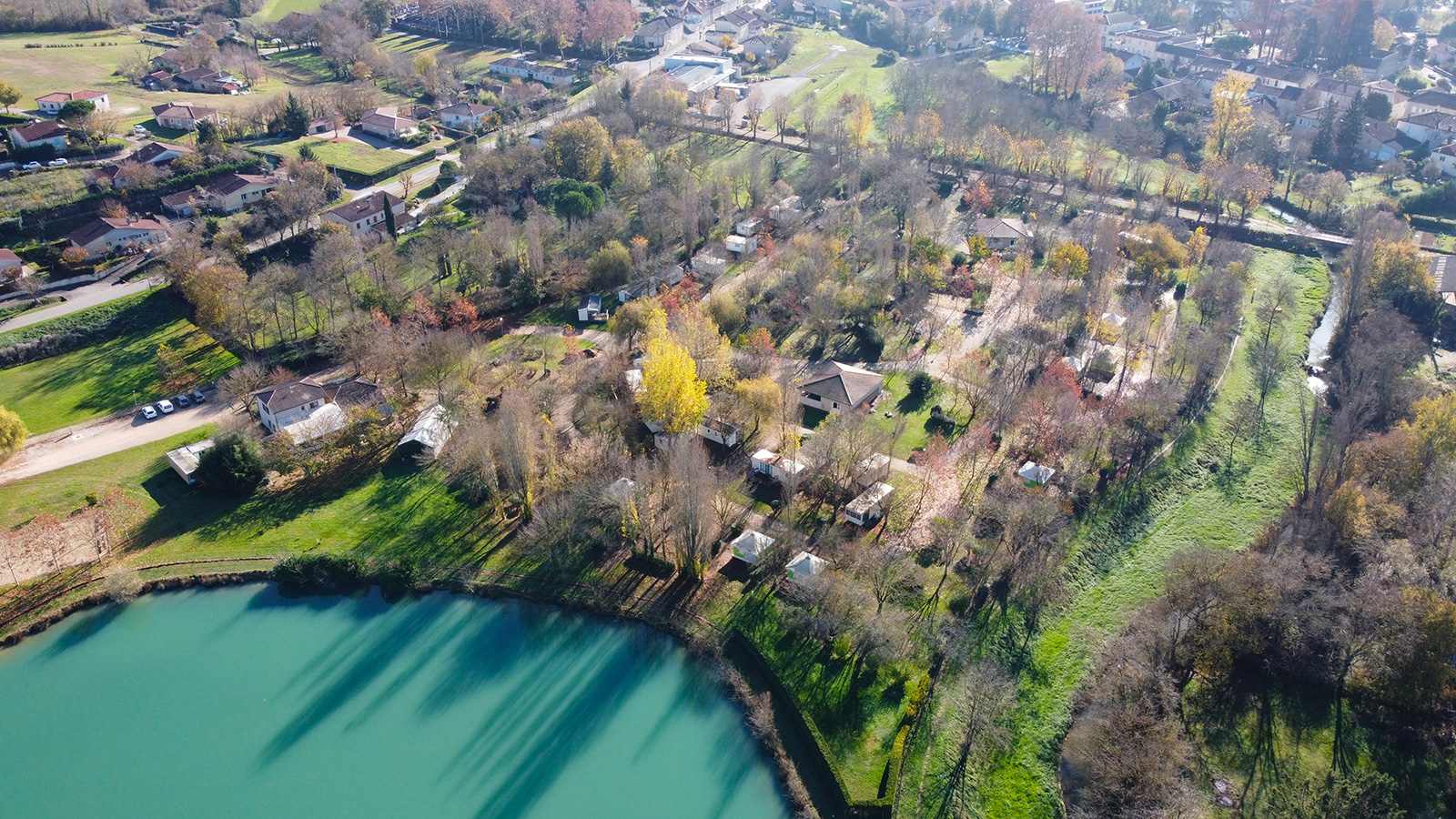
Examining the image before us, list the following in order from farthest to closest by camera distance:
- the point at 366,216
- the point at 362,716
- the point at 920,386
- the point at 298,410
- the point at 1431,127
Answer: the point at 1431,127 < the point at 366,216 < the point at 920,386 < the point at 298,410 < the point at 362,716

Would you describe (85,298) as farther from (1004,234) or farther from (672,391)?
(1004,234)

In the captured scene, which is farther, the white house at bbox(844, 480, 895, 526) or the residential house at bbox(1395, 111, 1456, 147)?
the residential house at bbox(1395, 111, 1456, 147)

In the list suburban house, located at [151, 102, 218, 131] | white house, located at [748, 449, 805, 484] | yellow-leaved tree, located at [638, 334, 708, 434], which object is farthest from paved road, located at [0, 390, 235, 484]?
suburban house, located at [151, 102, 218, 131]

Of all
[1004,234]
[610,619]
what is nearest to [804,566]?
[610,619]

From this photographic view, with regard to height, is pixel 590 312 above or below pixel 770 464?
above

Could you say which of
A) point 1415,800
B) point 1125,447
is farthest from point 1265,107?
point 1415,800

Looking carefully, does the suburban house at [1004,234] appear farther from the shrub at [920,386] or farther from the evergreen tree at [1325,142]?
the evergreen tree at [1325,142]

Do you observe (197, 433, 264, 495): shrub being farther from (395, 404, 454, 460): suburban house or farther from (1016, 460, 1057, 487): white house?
(1016, 460, 1057, 487): white house
